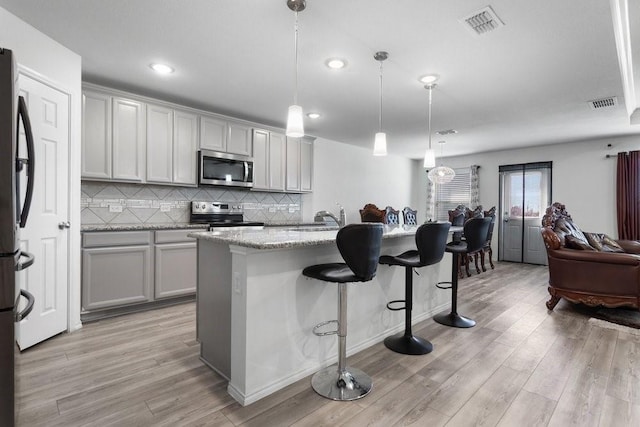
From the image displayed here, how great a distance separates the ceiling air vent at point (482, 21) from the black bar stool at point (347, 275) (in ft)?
5.41

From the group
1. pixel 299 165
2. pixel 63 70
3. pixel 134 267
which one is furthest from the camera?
pixel 299 165

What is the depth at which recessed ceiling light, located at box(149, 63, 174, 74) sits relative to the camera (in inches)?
121

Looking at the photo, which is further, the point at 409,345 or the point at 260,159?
the point at 260,159

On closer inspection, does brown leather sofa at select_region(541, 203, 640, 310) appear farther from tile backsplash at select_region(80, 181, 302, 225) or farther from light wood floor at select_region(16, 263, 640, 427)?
tile backsplash at select_region(80, 181, 302, 225)

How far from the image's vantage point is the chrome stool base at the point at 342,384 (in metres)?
1.95

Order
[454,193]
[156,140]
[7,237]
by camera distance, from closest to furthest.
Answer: [7,237] < [156,140] < [454,193]

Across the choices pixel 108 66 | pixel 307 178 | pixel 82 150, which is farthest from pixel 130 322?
pixel 307 178

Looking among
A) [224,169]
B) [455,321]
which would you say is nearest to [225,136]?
[224,169]

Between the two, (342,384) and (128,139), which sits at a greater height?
(128,139)

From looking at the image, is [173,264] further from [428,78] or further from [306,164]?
[428,78]

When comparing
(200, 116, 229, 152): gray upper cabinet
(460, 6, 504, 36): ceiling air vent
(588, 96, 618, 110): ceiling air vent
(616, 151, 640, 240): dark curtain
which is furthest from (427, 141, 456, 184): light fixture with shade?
(616, 151, 640, 240): dark curtain

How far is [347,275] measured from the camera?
1.93 meters

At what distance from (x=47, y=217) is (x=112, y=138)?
1.13 m

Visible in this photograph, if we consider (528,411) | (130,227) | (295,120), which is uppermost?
(295,120)
